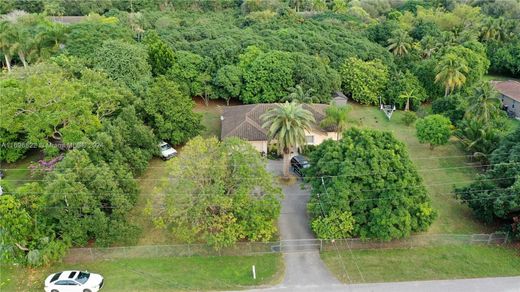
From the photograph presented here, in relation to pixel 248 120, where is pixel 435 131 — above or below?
below

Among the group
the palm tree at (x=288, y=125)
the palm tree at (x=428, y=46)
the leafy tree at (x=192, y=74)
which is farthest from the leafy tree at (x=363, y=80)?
the palm tree at (x=288, y=125)

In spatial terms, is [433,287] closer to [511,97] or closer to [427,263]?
[427,263]

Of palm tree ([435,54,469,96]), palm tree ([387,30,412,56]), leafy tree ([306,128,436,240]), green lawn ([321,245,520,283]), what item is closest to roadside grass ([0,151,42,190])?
leafy tree ([306,128,436,240])

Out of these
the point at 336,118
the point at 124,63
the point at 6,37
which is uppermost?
the point at 6,37

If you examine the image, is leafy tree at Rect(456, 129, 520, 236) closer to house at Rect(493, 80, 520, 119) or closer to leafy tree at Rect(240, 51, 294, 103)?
house at Rect(493, 80, 520, 119)

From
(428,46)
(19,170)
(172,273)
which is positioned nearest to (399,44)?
(428,46)

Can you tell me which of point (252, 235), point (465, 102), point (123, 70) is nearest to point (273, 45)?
point (123, 70)

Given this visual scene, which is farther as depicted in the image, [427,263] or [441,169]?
[441,169]

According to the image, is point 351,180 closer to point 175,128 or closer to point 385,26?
point 175,128

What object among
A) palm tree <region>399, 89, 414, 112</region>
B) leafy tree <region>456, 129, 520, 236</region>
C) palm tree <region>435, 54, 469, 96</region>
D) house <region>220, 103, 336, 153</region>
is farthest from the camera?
palm tree <region>399, 89, 414, 112</region>
